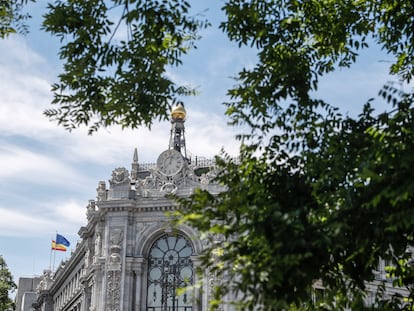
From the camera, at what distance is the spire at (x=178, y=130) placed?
53906 mm

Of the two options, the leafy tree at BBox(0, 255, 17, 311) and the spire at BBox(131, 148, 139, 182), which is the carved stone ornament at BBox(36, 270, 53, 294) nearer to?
the leafy tree at BBox(0, 255, 17, 311)

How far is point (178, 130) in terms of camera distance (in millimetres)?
54469

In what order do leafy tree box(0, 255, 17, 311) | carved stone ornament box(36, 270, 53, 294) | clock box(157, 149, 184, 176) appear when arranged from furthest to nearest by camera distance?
1. carved stone ornament box(36, 270, 53, 294)
2. leafy tree box(0, 255, 17, 311)
3. clock box(157, 149, 184, 176)

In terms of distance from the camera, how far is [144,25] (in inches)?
612

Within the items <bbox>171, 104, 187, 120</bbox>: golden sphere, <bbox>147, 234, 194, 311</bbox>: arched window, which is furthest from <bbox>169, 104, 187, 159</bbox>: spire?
<bbox>147, 234, 194, 311</bbox>: arched window

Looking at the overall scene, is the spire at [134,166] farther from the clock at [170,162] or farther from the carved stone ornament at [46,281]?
the carved stone ornament at [46,281]

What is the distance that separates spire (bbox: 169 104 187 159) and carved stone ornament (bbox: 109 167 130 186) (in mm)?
5974

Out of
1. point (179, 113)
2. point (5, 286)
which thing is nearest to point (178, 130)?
point (179, 113)

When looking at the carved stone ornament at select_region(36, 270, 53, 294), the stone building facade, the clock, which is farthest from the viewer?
the carved stone ornament at select_region(36, 270, 53, 294)

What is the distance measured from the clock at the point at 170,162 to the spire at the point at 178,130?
5092 mm

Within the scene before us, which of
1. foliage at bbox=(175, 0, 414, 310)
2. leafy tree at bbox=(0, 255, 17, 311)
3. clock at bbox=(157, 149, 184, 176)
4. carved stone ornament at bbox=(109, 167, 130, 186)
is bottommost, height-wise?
foliage at bbox=(175, 0, 414, 310)

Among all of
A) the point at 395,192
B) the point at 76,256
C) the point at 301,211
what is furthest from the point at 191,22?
the point at 76,256

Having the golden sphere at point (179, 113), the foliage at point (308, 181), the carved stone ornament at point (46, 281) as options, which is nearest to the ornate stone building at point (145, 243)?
the golden sphere at point (179, 113)

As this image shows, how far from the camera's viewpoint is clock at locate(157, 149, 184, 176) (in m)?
48.2
